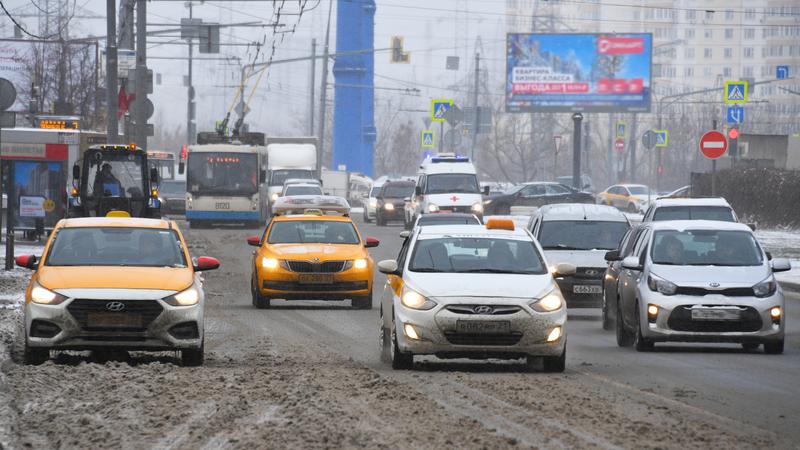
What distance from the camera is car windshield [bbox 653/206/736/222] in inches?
1111

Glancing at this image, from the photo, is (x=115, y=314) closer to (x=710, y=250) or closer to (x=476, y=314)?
(x=476, y=314)

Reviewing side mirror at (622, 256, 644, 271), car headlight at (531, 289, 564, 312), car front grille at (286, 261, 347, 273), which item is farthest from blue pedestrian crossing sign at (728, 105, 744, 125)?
car headlight at (531, 289, 564, 312)

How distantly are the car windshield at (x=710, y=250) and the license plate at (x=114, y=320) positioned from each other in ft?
21.8

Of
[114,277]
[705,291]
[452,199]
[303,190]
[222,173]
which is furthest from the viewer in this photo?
[222,173]

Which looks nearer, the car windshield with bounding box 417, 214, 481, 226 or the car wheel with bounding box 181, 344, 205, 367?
the car wheel with bounding box 181, 344, 205, 367

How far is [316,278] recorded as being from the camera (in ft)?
80.3

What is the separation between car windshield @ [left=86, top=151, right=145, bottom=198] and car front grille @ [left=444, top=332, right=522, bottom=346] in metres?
24.8

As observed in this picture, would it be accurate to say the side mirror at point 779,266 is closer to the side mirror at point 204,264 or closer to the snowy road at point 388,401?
the snowy road at point 388,401

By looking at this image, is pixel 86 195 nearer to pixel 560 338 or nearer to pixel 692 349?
pixel 692 349

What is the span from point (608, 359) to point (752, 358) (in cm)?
171

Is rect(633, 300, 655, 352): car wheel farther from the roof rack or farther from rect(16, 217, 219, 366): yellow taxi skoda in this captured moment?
the roof rack

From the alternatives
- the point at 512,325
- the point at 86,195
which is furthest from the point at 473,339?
the point at 86,195

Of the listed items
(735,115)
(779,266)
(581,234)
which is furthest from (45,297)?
(735,115)

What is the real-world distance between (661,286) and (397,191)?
41838 mm
